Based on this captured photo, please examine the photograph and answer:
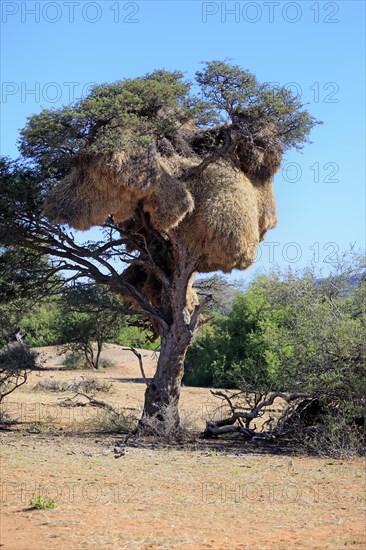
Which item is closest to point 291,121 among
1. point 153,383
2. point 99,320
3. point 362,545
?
point 153,383

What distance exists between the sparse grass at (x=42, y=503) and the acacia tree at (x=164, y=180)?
6.53 meters

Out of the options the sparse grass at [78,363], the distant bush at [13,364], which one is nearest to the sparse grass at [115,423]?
the distant bush at [13,364]

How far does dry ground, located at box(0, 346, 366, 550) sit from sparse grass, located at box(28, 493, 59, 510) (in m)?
0.10

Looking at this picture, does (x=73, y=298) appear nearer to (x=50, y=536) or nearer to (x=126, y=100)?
(x=126, y=100)

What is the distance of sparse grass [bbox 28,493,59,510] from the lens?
8.36 m

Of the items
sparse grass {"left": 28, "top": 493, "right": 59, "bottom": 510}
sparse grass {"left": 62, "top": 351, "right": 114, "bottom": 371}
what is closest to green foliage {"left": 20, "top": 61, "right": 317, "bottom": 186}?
sparse grass {"left": 28, "top": 493, "right": 59, "bottom": 510}

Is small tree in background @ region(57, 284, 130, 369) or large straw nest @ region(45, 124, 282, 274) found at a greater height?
large straw nest @ region(45, 124, 282, 274)

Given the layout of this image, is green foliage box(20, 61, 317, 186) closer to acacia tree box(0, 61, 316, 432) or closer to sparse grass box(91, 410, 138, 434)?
acacia tree box(0, 61, 316, 432)

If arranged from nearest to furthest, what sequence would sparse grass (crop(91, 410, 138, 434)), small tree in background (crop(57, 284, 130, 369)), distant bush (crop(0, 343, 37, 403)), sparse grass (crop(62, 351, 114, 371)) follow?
sparse grass (crop(91, 410, 138, 434)) < distant bush (crop(0, 343, 37, 403)) < small tree in background (crop(57, 284, 130, 369)) < sparse grass (crop(62, 351, 114, 371))

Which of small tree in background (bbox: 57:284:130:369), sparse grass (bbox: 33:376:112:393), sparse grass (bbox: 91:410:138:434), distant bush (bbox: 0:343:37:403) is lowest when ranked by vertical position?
sparse grass (bbox: 91:410:138:434)

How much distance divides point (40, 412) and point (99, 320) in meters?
2.97

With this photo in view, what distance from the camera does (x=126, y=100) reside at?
14469 millimetres

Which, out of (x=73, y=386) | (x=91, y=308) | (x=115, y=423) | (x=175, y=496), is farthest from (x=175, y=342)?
(x=73, y=386)

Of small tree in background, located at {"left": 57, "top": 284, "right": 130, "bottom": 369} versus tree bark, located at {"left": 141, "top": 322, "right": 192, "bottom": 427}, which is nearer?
tree bark, located at {"left": 141, "top": 322, "right": 192, "bottom": 427}
